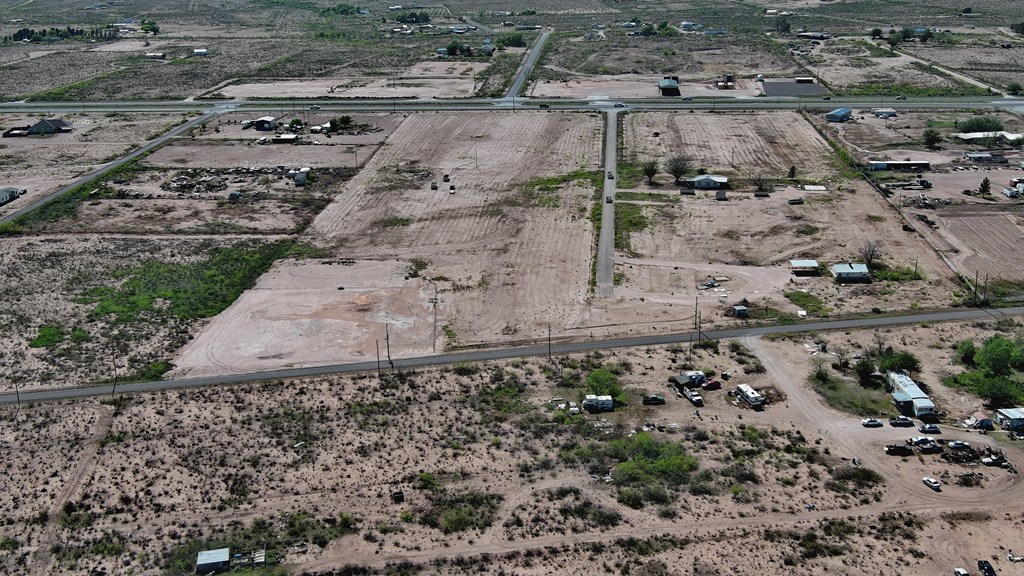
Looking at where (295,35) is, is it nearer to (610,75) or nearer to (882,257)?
(610,75)

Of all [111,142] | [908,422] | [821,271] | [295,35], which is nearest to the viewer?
[908,422]

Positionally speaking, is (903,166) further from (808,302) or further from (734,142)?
(808,302)

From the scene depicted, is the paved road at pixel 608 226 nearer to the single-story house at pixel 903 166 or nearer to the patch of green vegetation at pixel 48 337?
the single-story house at pixel 903 166

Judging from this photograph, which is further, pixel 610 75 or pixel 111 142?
pixel 610 75

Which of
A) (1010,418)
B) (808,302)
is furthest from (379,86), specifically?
(1010,418)

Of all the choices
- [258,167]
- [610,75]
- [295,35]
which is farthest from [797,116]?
[295,35]

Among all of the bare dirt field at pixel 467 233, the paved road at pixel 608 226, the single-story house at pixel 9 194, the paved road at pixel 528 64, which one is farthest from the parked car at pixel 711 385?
the paved road at pixel 528 64
